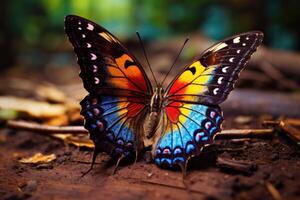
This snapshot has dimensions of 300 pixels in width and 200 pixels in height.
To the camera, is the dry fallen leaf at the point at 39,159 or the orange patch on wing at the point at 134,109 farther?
the dry fallen leaf at the point at 39,159

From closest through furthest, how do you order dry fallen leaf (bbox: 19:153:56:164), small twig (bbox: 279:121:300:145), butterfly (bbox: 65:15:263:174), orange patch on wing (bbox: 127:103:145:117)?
butterfly (bbox: 65:15:263:174) < small twig (bbox: 279:121:300:145) < orange patch on wing (bbox: 127:103:145:117) < dry fallen leaf (bbox: 19:153:56:164)

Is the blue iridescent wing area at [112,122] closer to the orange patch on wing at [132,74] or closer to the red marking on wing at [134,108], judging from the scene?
the red marking on wing at [134,108]

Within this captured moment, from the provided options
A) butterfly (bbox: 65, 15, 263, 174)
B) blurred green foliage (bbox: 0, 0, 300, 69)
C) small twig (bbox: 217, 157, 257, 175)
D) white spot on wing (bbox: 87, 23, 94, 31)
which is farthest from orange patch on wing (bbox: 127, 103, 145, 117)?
blurred green foliage (bbox: 0, 0, 300, 69)

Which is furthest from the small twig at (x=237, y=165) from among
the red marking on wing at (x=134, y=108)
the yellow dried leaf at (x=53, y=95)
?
the yellow dried leaf at (x=53, y=95)

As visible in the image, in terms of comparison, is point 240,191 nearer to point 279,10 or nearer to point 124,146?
point 124,146

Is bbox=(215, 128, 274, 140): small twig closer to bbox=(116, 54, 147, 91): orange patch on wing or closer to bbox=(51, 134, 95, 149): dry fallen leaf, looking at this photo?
bbox=(116, 54, 147, 91): orange patch on wing

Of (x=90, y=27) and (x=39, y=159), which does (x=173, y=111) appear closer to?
(x=90, y=27)
